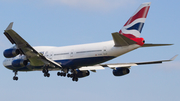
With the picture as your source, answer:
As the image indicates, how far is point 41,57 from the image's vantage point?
34125 millimetres

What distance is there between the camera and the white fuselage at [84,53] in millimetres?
32938

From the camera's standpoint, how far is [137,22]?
111ft

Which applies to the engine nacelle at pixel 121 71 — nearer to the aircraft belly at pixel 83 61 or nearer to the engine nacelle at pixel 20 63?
the aircraft belly at pixel 83 61

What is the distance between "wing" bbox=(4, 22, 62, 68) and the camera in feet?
102

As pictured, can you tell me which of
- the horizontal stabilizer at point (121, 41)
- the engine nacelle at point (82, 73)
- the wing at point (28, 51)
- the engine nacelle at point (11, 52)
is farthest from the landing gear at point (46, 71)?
the horizontal stabilizer at point (121, 41)

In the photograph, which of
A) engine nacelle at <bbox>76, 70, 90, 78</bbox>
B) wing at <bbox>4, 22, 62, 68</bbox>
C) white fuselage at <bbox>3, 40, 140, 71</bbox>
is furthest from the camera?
engine nacelle at <bbox>76, 70, 90, 78</bbox>

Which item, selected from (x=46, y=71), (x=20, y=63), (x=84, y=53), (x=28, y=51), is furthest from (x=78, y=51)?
(x=20, y=63)

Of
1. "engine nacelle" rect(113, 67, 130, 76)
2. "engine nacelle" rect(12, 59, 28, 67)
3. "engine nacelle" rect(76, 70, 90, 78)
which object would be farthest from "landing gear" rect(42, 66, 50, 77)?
"engine nacelle" rect(113, 67, 130, 76)

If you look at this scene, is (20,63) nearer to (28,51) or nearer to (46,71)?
(28,51)

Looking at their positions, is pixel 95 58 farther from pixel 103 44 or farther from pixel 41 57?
pixel 41 57

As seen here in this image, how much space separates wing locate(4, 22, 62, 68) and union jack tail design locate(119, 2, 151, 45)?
27.0 ft

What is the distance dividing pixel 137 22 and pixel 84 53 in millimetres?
6308

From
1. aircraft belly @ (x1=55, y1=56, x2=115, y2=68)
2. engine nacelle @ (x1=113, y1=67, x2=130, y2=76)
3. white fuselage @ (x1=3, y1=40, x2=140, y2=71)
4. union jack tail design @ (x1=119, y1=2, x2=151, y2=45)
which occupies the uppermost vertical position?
union jack tail design @ (x1=119, y1=2, x2=151, y2=45)

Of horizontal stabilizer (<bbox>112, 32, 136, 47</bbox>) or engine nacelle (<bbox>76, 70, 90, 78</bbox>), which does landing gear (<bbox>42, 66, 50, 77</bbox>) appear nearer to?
engine nacelle (<bbox>76, 70, 90, 78</bbox>)
